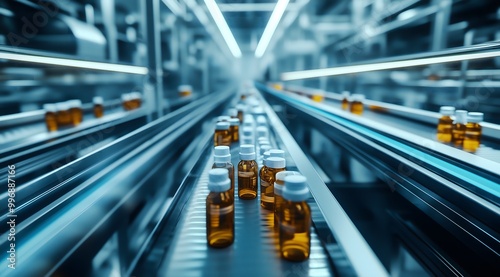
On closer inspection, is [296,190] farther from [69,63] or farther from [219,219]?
[69,63]

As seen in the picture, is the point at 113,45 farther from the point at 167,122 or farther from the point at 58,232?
the point at 58,232

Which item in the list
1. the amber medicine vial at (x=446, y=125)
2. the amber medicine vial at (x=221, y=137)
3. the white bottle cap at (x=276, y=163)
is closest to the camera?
the white bottle cap at (x=276, y=163)

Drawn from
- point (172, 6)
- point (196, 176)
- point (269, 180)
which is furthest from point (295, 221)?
point (172, 6)

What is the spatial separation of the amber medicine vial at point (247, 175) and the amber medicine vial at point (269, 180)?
0.04 meters

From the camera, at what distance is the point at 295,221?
653mm

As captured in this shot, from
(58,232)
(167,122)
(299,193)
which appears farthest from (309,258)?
(167,122)

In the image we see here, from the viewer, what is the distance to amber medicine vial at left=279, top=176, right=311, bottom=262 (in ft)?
2.04

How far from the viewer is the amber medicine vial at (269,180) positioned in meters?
0.88

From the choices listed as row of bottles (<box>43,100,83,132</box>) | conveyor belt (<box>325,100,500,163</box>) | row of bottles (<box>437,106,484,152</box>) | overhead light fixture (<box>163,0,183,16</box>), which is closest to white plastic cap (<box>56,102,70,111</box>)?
row of bottles (<box>43,100,83,132</box>)

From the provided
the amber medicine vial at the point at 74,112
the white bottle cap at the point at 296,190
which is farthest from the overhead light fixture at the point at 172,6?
the white bottle cap at the point at 296,190

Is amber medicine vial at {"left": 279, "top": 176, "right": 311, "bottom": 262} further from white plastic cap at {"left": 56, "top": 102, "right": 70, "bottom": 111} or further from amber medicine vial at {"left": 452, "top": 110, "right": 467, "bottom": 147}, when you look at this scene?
white plastic cap at {"left": 56, "top": 102, "right": 70, "bottom": 111}

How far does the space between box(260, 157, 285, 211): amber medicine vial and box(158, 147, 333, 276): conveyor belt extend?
42 mm

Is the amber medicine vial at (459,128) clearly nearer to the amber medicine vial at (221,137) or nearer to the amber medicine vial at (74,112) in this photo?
the amber medicine vial at (221,137)

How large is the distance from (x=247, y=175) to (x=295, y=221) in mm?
366
